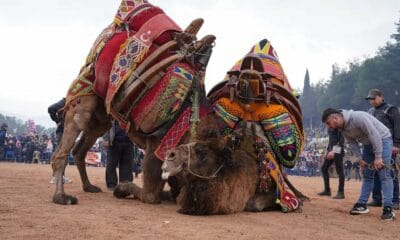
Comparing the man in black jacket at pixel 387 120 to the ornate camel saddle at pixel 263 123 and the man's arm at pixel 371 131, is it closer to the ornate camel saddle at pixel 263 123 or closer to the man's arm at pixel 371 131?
the man's arm at pixel 371 131

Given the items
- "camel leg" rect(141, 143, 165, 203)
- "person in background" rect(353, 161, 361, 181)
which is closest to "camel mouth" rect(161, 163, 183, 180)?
"camel leg" rect(141, 143, 165, 203)

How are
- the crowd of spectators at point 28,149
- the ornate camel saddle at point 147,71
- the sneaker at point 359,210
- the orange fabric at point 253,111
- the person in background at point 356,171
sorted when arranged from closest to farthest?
the ornate camel saddle at point 147,71, the orange fabric at point 253,111, the sneaker at point 359,210, the person in background at point 356,171, the crowd of spectators at point 28,149

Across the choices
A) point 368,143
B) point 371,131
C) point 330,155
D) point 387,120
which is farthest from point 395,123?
point 330,155

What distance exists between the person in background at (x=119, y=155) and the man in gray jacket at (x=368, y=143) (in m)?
4.46

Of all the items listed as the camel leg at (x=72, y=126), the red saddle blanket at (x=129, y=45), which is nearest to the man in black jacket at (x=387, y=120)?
the red saddle blanket at (x=129, y=45)

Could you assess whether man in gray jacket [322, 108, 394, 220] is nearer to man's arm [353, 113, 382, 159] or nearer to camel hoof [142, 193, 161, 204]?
man's arm [353, 113, 382, 159]

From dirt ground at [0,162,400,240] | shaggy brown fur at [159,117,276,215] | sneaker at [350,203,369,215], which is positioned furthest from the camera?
sneaker at [350,203,369,215]

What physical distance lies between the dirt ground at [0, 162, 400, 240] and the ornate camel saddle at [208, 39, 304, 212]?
21.8 inches

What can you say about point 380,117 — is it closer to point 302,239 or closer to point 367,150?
point 367,150

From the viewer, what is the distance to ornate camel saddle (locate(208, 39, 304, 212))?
6180 mm

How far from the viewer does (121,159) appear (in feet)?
30.7

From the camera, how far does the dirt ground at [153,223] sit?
153 inches

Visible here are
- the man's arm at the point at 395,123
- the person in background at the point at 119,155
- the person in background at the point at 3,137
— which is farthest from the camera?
the person in background at the point at 3,137

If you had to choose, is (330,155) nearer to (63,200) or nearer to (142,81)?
(142,81)
